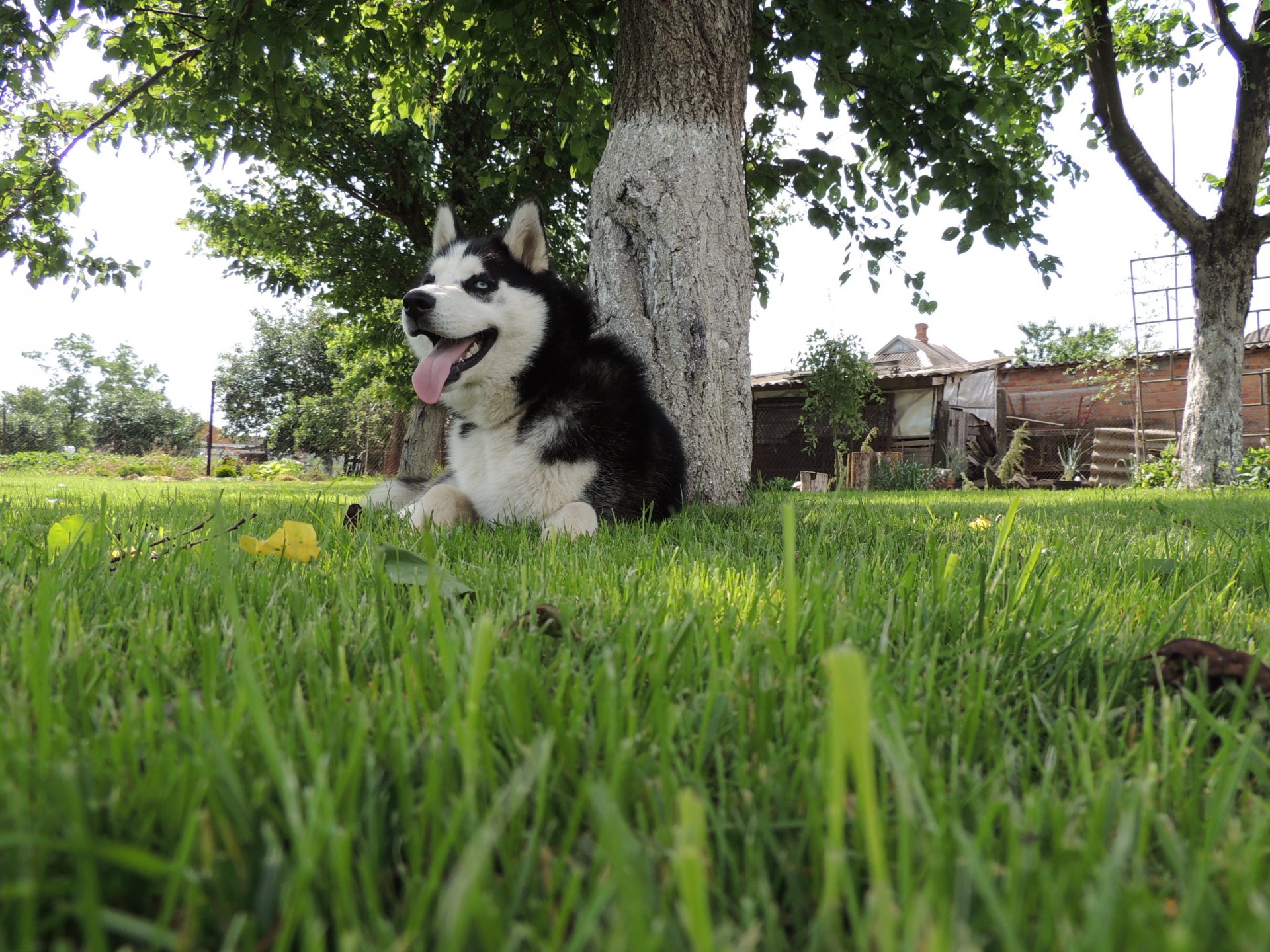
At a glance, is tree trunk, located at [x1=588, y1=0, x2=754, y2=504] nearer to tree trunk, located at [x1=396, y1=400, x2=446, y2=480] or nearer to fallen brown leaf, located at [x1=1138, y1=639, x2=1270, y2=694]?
fallen brown leaf, located at [x1=1138, y1=639, x2=1270, y2=694]

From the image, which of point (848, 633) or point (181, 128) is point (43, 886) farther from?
point (181, 128)

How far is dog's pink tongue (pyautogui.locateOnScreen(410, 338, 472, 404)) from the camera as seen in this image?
10.4ft

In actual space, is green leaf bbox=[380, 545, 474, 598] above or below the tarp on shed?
below

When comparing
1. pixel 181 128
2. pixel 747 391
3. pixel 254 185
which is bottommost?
pixel 747 391

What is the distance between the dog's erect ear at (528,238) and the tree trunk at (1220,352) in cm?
1062

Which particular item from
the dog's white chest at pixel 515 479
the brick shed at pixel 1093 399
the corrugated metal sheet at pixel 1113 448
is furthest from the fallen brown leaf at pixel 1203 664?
the brick shed at pixel 1093 399

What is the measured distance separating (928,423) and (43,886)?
22.3m

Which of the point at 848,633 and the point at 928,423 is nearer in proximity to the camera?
the point at 848,633

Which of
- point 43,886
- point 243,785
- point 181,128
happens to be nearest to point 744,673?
point 243,785

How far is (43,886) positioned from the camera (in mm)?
441

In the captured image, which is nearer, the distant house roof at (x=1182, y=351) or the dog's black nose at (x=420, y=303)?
the dog's black nose at (x=420, y=303)

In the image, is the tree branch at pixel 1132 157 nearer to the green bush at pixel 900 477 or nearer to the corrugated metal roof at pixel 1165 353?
the green bush at pixel 900 477

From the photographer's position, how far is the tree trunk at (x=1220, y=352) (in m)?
10.4

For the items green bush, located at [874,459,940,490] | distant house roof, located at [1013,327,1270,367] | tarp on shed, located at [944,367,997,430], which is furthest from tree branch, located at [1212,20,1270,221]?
tarp on shed, located at [944,367,997,430]
